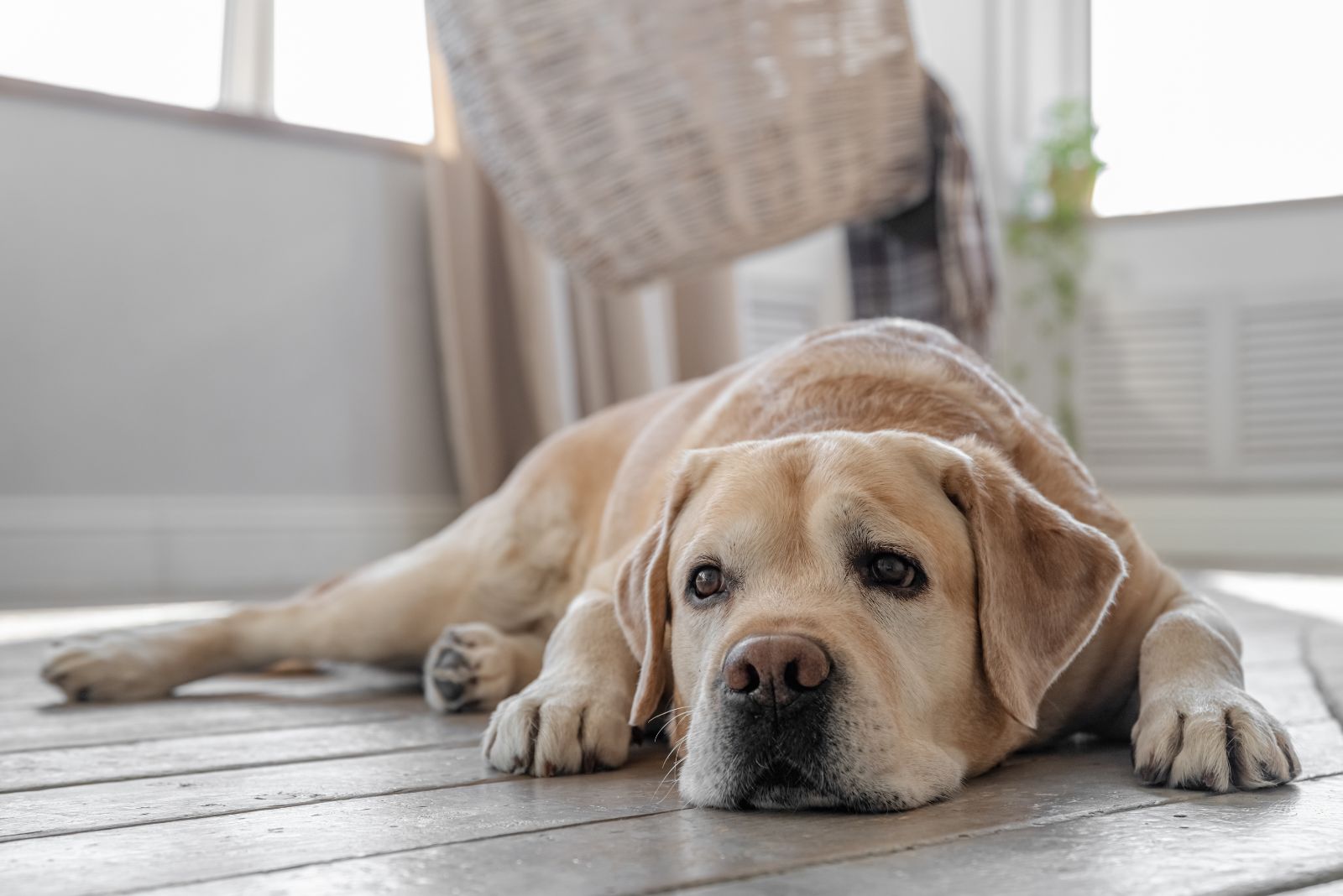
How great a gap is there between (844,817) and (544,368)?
408cm

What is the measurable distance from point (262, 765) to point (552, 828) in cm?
61

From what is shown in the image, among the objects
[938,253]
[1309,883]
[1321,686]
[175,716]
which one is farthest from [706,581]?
[938,253]

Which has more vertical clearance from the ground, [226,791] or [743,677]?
[743,677]

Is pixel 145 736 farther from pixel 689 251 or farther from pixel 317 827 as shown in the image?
pixel 689 251

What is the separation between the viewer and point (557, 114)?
10.4 ft

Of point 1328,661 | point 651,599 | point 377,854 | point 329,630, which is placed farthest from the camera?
point 1328,661

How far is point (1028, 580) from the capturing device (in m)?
1.66

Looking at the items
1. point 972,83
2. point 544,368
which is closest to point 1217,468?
point 972,83

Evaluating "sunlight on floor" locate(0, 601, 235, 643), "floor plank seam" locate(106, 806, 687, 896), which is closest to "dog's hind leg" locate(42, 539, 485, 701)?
"sunlight on floor" locate(0, 601, 235, 643)

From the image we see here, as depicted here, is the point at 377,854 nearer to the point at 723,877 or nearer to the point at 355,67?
the point at 723,877

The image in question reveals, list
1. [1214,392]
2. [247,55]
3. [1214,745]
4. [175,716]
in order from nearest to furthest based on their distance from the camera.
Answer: [1214,745] < [175,716] < [247,55] < [1214,392]

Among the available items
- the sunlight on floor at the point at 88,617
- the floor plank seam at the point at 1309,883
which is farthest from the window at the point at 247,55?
the floor plank seam at the point at 1309,883

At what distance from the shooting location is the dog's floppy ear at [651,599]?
1.76m

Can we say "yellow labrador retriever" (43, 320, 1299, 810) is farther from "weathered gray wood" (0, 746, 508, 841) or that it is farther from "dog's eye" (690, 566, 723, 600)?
"weathered gray wood" (0, 746, 508, 841)
